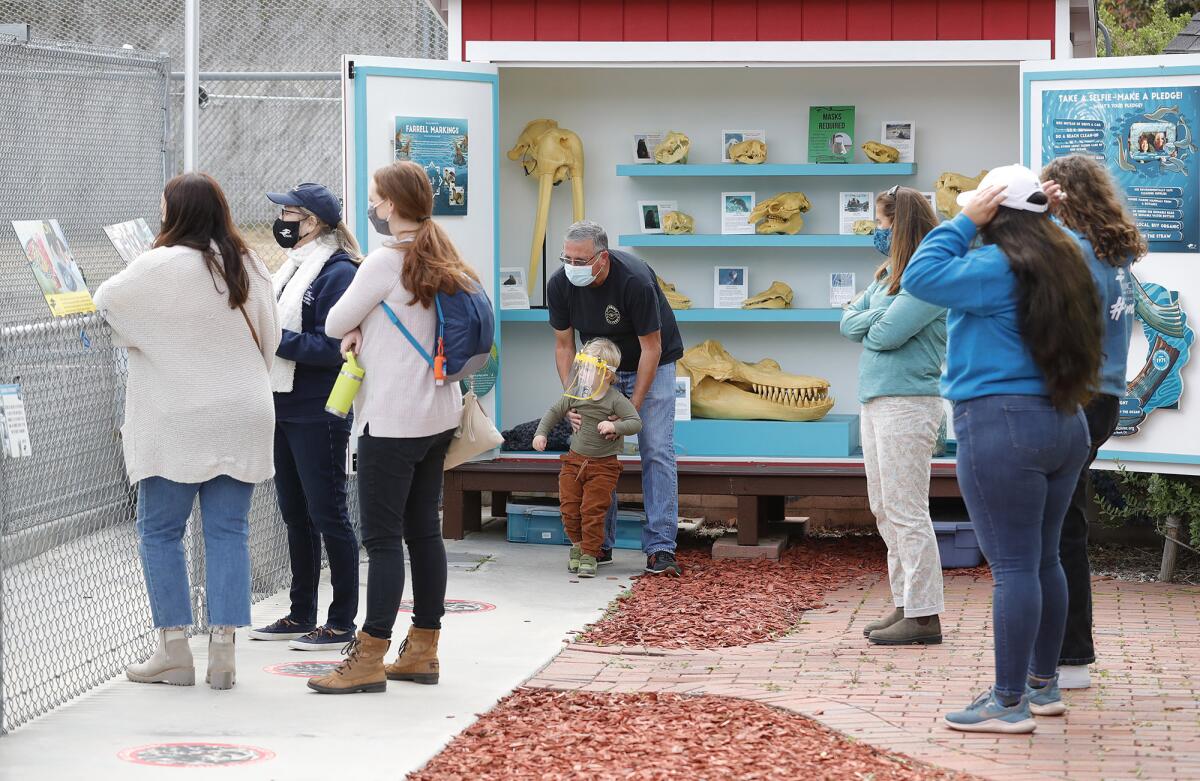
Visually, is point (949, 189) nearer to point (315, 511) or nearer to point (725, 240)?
point (725, 240)

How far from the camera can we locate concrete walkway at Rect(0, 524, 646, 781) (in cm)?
431

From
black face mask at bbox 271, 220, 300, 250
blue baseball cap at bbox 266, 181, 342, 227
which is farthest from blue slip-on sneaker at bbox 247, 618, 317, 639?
blue baseball cap at bbox 266, 181, 342, 227

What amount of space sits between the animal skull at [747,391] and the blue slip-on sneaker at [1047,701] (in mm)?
3966

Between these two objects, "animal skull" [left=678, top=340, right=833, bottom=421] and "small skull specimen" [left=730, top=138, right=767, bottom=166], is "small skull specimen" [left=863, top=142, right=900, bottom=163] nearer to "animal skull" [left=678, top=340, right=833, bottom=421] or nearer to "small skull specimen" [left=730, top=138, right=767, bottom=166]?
"small skull specimen" [left=730, top=138, right=767, bottom=166]

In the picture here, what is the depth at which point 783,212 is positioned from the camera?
30.6ft

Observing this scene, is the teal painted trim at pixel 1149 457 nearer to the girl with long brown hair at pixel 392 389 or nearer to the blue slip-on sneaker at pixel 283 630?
the girl with long brown hair at pixel 392 389

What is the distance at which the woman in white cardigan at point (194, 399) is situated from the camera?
16.1 feet

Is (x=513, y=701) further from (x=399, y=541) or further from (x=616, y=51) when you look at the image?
(x=616, y=51)

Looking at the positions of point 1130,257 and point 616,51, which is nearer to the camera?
point 1130,257

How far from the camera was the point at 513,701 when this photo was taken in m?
5.10

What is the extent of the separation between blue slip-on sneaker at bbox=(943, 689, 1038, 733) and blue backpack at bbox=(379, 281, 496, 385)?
1.92 m

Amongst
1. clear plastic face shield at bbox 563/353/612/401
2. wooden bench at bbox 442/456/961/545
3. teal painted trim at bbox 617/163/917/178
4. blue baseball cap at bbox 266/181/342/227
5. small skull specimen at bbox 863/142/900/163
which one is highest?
small skull specimen at bbox 863/142/900/163

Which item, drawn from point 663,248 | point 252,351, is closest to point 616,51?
point 663,248

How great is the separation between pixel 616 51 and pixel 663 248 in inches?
61.3
